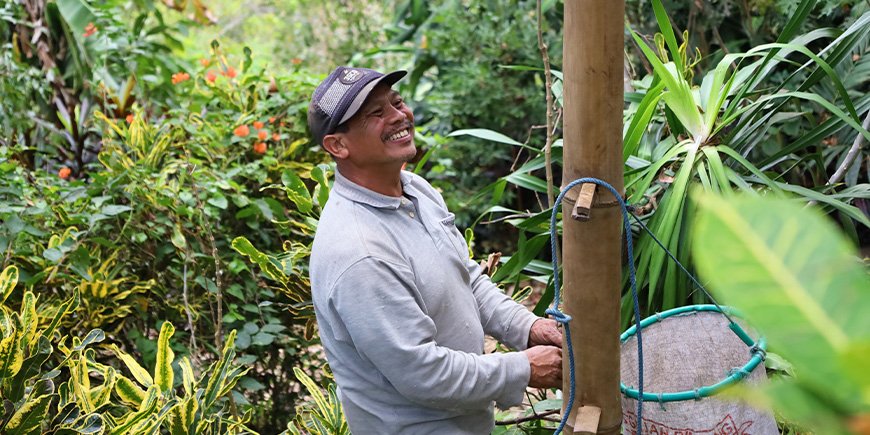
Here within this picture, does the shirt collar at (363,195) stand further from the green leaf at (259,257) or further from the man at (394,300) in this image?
the green leaf at (259,257)

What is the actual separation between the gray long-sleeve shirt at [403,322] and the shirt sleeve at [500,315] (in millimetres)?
18

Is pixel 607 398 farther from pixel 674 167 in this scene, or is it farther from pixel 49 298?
pixel 49 298

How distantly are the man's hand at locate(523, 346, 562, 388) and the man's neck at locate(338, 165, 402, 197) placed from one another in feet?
1.54

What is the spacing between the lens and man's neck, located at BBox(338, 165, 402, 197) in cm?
191

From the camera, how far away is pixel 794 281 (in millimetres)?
394

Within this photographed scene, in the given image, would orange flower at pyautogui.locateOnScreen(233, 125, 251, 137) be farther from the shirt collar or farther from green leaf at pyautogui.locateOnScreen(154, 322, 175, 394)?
the shirt collar

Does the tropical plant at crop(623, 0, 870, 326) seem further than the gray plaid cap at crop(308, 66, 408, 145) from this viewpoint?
Yes

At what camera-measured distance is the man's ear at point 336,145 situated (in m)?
1.91

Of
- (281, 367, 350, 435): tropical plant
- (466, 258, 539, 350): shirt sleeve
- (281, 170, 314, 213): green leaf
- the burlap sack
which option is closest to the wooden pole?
the burlap sack

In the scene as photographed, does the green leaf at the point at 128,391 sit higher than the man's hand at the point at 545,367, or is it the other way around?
the man's hand at the point at 545,367

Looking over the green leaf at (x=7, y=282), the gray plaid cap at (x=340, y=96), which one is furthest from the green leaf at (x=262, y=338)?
the gray plaid cap at (x=340, y=96)

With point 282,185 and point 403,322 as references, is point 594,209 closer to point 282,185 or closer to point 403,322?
point 403,322

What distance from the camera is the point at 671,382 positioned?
198 centimetres

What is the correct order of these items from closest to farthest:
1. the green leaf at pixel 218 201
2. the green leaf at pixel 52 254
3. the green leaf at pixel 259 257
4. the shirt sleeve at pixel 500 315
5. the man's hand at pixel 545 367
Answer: the man's hand at pixel 545 367 → the shirt sleeve at pixel 500 315 → the green leaf at pixel 259 257 → the green leaf at pixel 52 254 → the green leaf at pixel 218 201
